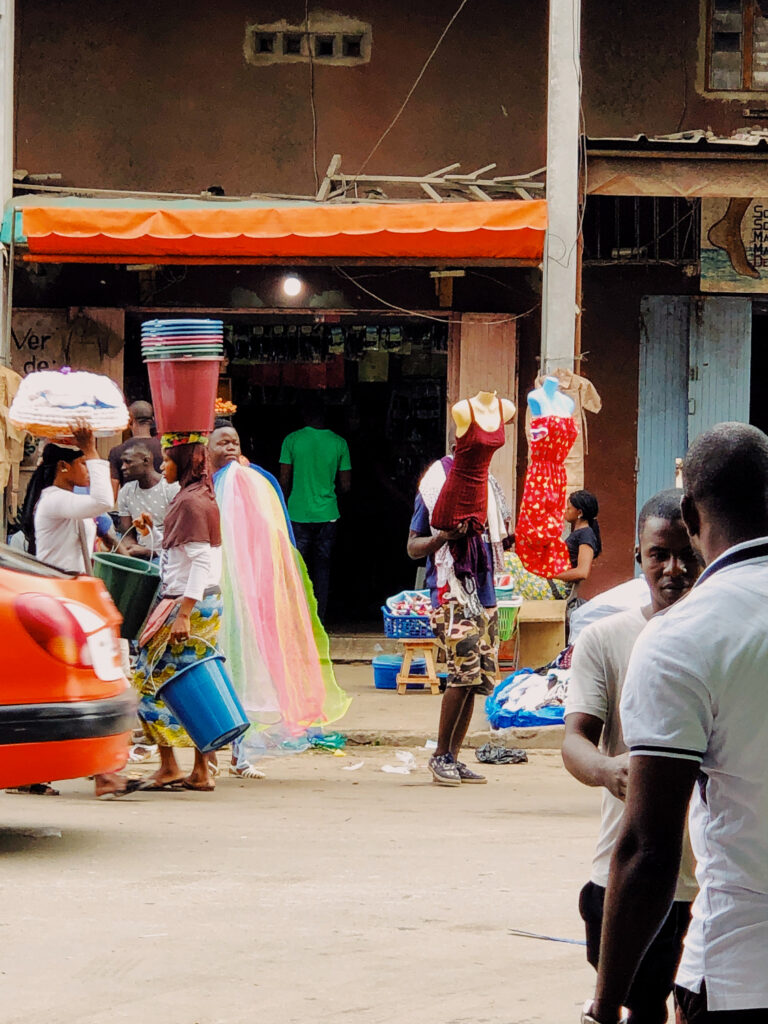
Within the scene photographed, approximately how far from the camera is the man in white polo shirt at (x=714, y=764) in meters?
2.38

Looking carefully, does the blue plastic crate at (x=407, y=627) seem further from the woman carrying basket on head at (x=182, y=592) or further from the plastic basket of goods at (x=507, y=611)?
the woman carrying basket on head at (x=182, y=592)

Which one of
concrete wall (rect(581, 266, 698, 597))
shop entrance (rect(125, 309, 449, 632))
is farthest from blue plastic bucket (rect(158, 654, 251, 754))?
concrete wall (rect(581, 266, 698, 597))

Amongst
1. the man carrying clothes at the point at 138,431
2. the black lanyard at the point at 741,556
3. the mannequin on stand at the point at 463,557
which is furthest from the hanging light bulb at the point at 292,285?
the black lanyard at the point at 741,556

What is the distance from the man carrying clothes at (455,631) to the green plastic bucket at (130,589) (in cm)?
148

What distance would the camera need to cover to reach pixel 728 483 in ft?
8.33

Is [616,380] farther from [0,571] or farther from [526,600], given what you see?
[0,571]

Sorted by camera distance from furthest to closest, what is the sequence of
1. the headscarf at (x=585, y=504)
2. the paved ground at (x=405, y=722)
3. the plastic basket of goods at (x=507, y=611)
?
the plastic basket of goods at (x=507, y=611) < the headscarf at (x=585, y=504) < the paved ground at (x=405, y=722)

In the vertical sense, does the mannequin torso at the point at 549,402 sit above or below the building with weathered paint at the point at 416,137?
below

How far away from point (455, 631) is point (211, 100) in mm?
7582

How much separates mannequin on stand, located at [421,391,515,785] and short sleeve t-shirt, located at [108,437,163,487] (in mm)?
2029

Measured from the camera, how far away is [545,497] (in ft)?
32.6

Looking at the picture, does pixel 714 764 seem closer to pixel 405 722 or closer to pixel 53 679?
pixel 53 679

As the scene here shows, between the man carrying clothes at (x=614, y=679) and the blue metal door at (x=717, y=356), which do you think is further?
the blue metal door at (x=717, y=356)

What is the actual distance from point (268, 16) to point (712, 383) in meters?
5.23
